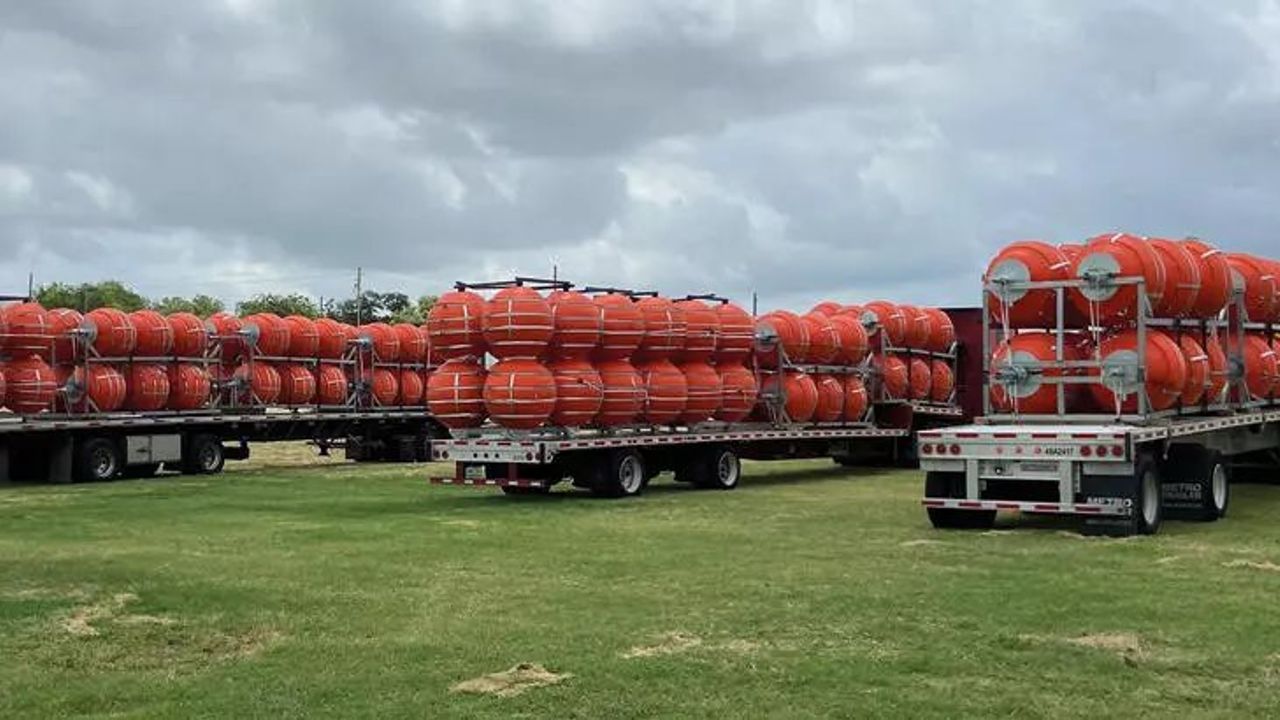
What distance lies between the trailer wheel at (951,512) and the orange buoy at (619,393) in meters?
6.60

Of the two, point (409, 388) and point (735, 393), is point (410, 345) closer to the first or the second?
point (409, 388)

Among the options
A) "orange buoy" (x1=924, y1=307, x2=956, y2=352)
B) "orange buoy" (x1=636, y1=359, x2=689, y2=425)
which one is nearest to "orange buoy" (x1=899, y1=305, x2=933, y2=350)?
"orange buoy" (x1=924, y1=307, x2=956, y2=352)

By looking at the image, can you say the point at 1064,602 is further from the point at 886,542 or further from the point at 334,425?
the point at 334,425

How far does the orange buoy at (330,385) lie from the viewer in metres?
32.7

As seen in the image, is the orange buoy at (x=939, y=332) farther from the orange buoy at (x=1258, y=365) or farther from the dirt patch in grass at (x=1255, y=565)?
the dirt patch in grass at (x=1255, y=565)

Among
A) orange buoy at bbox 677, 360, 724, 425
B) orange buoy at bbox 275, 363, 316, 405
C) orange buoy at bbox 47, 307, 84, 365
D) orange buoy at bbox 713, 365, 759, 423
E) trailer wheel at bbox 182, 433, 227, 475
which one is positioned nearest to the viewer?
orange buoy at bbox 677, 360, 724, 425

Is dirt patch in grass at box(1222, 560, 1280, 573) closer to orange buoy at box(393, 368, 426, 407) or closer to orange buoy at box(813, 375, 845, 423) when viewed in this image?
orange buoy at box(813, 375, 845, 423)

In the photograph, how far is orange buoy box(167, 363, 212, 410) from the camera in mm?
28812

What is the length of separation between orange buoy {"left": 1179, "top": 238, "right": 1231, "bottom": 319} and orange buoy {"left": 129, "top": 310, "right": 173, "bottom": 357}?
796 inches

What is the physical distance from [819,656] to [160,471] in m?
25.3

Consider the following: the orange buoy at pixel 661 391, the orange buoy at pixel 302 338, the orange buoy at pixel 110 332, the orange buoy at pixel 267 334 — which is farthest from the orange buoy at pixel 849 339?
the orange buoy at pixel 110 332

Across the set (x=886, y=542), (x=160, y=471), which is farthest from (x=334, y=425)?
(x=886, y=542)

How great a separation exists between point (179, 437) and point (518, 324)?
11.7m

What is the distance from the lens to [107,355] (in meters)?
27.4
